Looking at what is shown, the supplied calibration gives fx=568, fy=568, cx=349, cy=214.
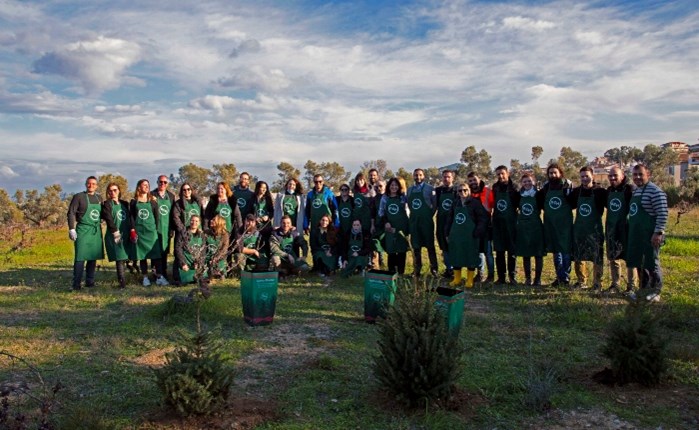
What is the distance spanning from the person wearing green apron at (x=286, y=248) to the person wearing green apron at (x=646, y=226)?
5.48 m

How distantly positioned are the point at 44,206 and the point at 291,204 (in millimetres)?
26680

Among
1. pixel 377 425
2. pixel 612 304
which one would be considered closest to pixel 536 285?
pixel 612 304

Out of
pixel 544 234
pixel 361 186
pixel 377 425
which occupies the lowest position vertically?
pixel 377 425

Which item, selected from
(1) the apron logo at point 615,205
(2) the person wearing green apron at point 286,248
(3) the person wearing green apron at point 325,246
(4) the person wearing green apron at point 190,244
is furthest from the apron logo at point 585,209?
(4) the person wearing green apron at point 190,244

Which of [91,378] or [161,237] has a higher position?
[161,237]

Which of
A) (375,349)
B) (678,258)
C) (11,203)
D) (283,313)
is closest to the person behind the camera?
(375,349)

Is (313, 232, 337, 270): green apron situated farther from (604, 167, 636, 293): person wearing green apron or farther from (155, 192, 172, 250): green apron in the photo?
(604, 167, 636, 293): person wearing green apron

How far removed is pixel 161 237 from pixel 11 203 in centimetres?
2588

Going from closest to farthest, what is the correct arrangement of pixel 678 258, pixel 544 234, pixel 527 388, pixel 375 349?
pixel 527 388 < pixel 375 349 < pixel 544 234 < pixel 678 258

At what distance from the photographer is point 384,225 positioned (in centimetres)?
1059

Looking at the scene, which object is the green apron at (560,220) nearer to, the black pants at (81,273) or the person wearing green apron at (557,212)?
the person wearing green apron at (557,212)

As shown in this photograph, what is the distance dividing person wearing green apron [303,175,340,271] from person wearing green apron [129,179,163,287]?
112 inches

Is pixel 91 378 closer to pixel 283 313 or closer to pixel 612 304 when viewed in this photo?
pixel 283 313

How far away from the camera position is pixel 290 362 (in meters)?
5.88
